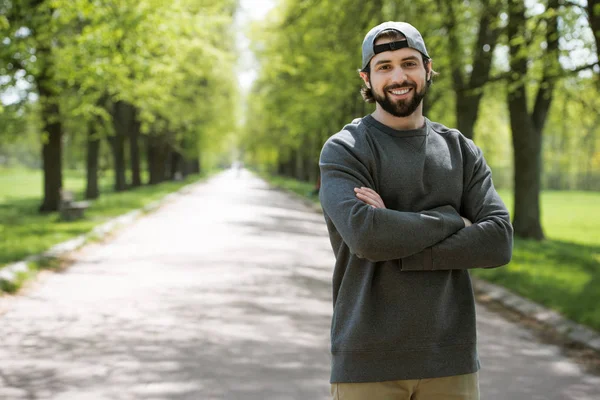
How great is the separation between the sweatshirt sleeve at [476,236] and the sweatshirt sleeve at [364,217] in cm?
4

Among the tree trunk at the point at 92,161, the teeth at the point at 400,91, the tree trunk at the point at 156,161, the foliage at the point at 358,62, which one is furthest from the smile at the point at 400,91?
the tree trunk at the point at 156,161

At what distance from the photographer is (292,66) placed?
3453 cm

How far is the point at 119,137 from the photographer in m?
34.9

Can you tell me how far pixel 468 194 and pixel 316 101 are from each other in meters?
31.0

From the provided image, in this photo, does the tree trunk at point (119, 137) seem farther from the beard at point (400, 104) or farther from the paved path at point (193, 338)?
the beard at point (400, 104)

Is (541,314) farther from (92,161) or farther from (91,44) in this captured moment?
(92,161)

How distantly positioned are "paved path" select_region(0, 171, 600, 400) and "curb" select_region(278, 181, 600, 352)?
36cm

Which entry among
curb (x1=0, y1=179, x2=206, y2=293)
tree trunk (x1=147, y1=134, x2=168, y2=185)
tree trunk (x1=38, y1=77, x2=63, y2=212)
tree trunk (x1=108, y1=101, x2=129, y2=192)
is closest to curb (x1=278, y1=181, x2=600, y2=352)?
curb (x1=0, y1=179, x2=206, y2=293)

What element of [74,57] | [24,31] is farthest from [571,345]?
[24,31]

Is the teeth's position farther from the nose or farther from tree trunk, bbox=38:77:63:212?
tree trunk, bbox=38:77:63:212

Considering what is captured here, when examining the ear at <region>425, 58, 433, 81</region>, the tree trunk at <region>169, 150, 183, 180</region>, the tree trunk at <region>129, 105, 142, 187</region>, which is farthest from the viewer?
the tree trunk at <region>169, 150, 183, 180</region>

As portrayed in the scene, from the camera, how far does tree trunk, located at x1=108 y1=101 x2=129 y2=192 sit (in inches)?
1220

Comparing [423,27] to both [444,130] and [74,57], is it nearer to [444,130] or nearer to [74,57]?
[74,57]

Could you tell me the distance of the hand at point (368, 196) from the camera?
244 cm
